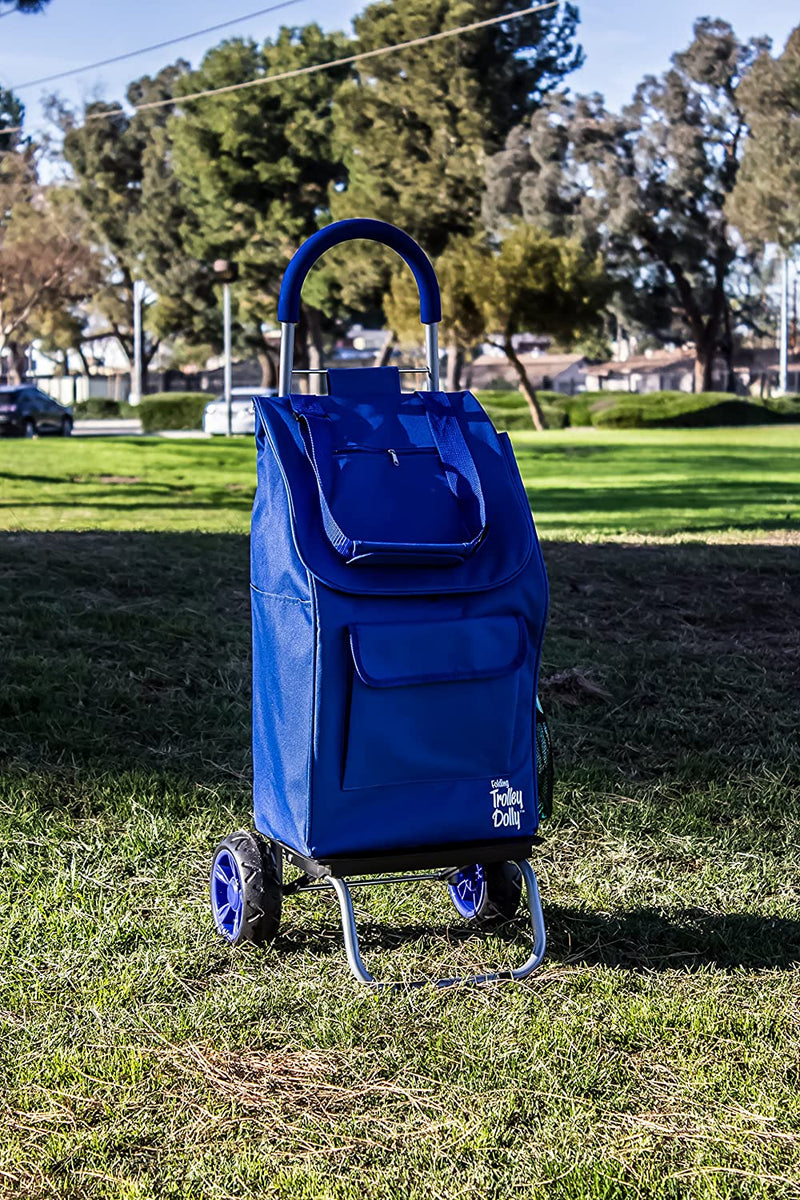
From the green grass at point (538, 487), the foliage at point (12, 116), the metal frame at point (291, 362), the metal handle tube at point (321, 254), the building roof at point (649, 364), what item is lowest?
the green grass at point (538, 487)

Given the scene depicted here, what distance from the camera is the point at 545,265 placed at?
34.9 metres

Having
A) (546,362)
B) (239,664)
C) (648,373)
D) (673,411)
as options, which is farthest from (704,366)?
(546,362)

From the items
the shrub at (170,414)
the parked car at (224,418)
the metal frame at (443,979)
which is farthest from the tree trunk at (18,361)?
the metal frame at (443,979)

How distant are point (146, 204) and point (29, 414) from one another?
25024mm

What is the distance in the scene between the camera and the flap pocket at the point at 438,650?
2.66 meters

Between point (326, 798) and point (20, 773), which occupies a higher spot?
point (326, 798)

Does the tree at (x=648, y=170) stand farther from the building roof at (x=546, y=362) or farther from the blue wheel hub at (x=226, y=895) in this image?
the building roof at (x=546, y=362)

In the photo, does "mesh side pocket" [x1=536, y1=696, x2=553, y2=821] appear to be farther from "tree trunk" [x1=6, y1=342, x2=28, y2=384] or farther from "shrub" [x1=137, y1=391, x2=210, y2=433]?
"tree trunk" [x1=6, y1=342, x2=28, y2=384]

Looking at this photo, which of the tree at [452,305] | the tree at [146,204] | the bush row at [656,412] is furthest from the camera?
the tree at [146,204]

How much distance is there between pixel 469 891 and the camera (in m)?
3.28

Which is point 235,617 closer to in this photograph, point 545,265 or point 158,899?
point 158,899

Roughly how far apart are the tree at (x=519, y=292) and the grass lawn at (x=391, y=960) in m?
29.4

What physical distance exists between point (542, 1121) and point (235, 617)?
3766 millimetres

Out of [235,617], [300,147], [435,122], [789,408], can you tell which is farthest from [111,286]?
[235,617]
